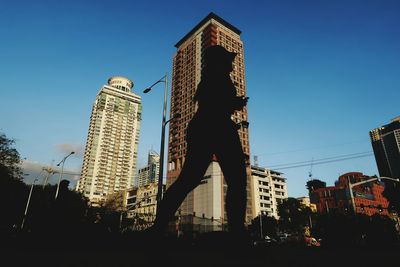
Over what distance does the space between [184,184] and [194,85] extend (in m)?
74.9

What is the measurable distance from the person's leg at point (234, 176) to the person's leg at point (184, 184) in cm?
21

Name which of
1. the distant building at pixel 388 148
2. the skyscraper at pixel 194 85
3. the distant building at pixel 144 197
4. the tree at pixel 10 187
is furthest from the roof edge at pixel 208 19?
the distant building at pixel 388 148

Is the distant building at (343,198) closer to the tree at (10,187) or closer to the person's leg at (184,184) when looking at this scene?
the tree at (10,187)

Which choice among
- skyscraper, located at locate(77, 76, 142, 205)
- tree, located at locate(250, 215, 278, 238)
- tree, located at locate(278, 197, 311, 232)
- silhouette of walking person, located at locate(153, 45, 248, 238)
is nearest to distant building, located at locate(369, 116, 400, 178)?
tree, located at locate(278, 197, 311, 232)

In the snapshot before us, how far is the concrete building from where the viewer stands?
274ft

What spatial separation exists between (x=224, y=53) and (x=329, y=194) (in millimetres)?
130874

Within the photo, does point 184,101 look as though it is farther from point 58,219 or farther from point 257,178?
point 58,219

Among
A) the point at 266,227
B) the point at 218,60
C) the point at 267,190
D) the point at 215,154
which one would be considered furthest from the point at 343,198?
the point at 215,154

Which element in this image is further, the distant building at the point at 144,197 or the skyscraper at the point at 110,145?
the skyscraper at the point at 110,145

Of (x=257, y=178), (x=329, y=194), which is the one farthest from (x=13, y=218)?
(x=329, y=194)

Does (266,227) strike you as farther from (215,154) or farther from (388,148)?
(388,148)

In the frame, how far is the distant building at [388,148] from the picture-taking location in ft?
463

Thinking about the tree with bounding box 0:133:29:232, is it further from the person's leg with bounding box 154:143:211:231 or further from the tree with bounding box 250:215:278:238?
the tree with bounding box 250:215:278:238

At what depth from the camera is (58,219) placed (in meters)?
6.62
